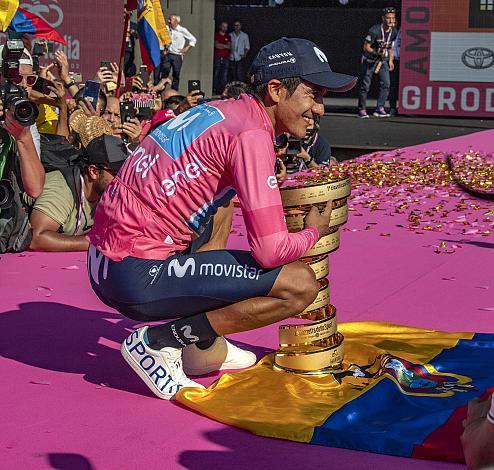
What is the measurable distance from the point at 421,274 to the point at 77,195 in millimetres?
2382

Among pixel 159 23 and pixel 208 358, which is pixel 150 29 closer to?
pixel 159 23

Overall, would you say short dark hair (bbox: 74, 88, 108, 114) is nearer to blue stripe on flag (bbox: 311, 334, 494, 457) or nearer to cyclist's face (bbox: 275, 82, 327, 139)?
cyclist's face (bbox: 275, 82, 327, 139)

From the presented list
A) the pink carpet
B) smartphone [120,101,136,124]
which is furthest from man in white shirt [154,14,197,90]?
the pink carpet

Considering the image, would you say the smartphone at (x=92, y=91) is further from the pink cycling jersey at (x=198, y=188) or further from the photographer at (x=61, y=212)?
the pink cycling jersey at (x=198, y=188)

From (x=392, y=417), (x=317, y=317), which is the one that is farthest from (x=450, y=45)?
(x=392, y=417)

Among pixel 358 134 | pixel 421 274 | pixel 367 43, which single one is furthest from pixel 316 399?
pixel 367 43

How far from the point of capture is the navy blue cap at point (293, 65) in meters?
4.01

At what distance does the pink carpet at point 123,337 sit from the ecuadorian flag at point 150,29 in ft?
15.3

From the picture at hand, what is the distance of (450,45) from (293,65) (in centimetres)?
1469

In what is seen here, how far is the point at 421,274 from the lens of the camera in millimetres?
6648

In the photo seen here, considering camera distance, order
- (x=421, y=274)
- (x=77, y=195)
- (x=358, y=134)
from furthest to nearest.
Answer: (x=358, y=134) → (x=77, y=195) → (x=421, y=274)

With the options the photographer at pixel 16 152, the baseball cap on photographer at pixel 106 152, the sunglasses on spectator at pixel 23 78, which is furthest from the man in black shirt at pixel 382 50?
the baseball cap on photographer at pixel 106 152

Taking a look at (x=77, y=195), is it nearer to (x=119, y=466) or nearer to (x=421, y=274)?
(x=421, y=274)

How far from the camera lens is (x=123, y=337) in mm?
5039
